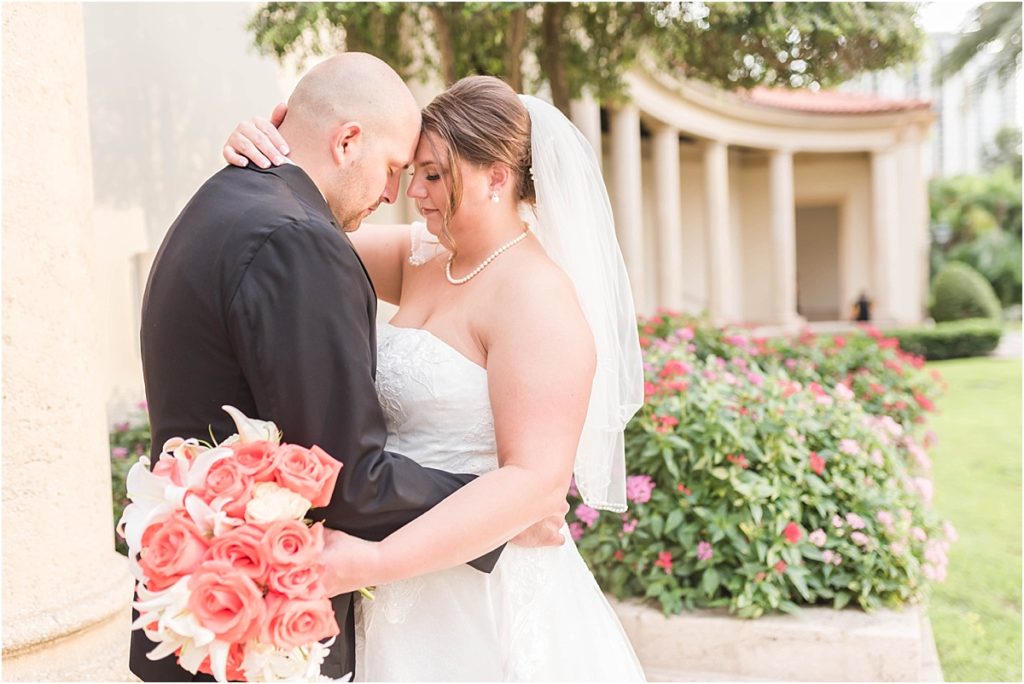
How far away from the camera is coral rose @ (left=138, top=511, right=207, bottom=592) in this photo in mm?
1571

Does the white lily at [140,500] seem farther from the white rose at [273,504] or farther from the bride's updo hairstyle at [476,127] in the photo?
the bride's updo hairstyle at [476,127]

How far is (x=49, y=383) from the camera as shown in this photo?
3.08m

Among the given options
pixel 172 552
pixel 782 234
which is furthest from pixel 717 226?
pixel 172 552

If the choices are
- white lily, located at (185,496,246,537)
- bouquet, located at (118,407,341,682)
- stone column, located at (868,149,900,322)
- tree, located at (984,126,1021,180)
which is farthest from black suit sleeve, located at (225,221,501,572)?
tree, located at (984,126,1021,180)

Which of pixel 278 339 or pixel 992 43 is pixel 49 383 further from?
pixel 992 43

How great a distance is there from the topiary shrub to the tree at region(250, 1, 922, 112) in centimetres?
2421

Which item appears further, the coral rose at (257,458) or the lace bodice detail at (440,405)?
the lace bodice detail at (440,405)

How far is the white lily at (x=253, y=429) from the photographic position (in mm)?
1705

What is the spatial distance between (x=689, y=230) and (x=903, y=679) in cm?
2251

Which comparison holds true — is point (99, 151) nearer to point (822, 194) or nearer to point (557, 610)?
point (557, 610)

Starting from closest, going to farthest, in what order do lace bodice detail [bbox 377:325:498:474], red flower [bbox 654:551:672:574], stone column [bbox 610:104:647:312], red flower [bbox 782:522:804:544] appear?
lace bodice detail [bbox 377:325:498:474]
red flower [bbox 782:522:804:544]
red flower [bbox 654:551:672:574]
stone column [bbox 610:104:647:312]

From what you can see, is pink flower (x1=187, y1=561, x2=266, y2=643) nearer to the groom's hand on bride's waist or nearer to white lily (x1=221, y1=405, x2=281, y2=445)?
white lily (x1=221, y1=405, x2=281, y2=445)

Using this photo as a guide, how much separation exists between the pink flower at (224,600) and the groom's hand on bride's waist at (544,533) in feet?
3.29

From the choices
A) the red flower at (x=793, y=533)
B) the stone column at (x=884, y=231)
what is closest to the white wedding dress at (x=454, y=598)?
the red flower at (x=793, y=533)
